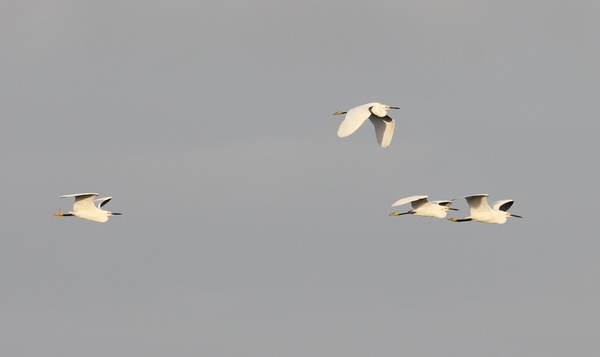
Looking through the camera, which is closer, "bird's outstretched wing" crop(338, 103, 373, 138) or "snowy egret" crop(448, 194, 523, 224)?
"bird's outstretched wing" crop(338, 103, 373, 138)

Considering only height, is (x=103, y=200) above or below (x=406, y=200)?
above

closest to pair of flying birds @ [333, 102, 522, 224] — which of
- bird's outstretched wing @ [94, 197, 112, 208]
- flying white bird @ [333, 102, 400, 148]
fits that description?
flying white bird @ [333, 102, 400, 148]

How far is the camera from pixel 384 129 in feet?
255

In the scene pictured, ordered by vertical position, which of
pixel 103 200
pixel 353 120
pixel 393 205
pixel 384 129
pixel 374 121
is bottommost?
pixel 393 205

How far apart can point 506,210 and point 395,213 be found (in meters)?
4.71

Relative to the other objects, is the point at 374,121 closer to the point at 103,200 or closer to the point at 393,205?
the point at 393,205

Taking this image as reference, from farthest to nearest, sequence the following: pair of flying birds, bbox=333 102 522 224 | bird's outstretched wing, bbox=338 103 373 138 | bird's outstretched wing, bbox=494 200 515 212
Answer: bird's outstretched wing, bbox=494 200 515 212
pair of flying birds, bbox=333 102 522 224
bird's outstretched wing, bbox=338 103 373 138

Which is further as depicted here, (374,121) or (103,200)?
(103,200)

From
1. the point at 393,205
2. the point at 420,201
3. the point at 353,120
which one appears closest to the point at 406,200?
the point at 393,205

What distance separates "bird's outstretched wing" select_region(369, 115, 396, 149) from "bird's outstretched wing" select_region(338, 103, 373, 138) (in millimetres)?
1178

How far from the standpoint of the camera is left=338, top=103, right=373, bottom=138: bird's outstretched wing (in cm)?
7262

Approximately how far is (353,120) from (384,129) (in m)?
4.07

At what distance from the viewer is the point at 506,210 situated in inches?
3118

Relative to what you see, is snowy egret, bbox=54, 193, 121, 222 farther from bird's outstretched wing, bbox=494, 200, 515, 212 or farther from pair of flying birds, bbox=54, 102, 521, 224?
bird's outstretched wing, bbox=494, 200, 515, 212
